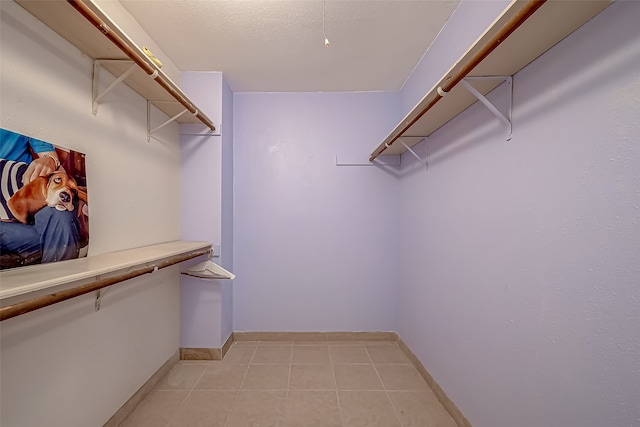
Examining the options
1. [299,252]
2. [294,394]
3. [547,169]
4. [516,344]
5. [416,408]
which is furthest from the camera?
[299,252]

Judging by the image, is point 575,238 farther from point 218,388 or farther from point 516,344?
point 218,388

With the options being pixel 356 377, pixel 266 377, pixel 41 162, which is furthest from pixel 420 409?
pixel 41 162

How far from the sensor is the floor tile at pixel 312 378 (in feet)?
6.79

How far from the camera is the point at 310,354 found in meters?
2.57

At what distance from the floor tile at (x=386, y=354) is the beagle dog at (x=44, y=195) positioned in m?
2.52

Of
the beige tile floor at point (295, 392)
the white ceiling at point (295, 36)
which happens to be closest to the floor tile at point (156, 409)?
the beige tile floor at point (295, 392)

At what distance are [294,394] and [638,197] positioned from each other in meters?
2.14

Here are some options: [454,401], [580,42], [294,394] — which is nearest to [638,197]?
[580,42]

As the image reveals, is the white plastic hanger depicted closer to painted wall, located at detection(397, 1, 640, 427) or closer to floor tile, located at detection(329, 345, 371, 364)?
floor tile, located at detection(329, 345, 371, 364)

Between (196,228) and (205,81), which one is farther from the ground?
(205,81)

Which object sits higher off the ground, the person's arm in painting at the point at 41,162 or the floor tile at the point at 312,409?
the person's arm in painting at the point at 41,162

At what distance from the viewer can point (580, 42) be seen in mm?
934

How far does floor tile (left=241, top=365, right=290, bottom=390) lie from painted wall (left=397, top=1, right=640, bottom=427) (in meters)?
1.24

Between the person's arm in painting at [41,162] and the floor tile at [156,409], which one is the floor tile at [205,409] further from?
the person's arm in painting at [41,162]
